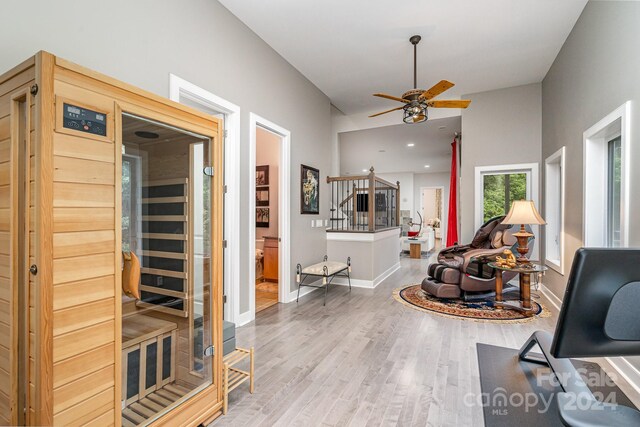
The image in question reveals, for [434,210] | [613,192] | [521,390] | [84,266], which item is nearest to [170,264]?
[84,266]

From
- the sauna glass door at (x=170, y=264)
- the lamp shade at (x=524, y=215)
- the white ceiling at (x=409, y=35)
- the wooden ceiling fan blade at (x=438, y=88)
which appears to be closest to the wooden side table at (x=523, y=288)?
the lamp shade at (x=524, y=215)

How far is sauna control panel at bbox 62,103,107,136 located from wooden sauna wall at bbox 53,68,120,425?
2cm

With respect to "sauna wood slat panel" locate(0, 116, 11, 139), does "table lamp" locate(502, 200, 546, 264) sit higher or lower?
lower

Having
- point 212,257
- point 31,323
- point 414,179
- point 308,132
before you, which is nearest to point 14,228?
point 31,323

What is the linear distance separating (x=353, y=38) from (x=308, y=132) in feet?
Result: 4.95

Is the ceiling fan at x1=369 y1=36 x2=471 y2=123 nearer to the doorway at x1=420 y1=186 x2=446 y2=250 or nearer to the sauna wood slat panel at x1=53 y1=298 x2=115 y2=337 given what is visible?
the sauna wood slat panel at x1=53 y1=298 x2=115 y2=337

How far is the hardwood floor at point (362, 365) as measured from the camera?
1.89m

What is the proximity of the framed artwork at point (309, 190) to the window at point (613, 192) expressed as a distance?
3.44 metres

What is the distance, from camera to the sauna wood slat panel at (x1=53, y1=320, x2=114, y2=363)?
1135 mm

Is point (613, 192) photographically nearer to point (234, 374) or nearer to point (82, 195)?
point (234, 374)

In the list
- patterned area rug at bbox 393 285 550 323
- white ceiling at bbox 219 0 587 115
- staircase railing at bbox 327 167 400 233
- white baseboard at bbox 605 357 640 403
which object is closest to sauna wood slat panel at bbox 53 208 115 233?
white ceiling at bbox 219 0 587 115

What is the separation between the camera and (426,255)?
9078 millimetres

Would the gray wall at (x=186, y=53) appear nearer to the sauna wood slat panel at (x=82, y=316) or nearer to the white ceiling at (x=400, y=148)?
the sauna wood slat panel at (x=82, y=316)

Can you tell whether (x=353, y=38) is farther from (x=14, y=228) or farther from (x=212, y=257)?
(x=14, y=228)
